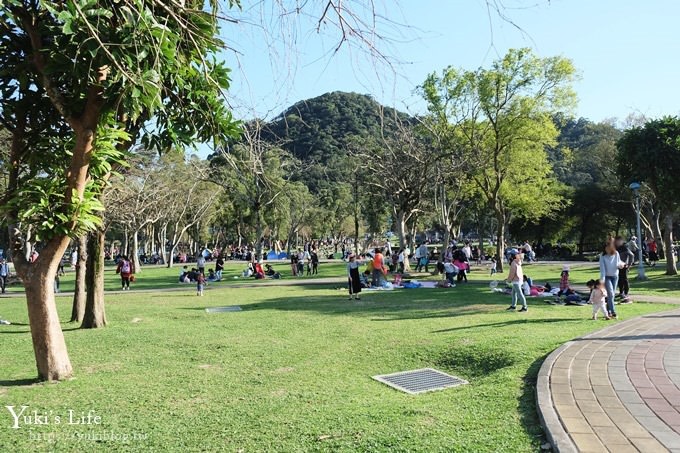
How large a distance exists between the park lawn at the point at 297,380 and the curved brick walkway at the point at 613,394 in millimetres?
236

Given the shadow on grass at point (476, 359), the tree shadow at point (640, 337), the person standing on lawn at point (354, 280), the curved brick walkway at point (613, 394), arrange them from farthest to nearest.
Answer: the person standing on lawn at point (354, 280)
the tree shadow at point (640, 337)
the shadow on grass at point (476, 359)
the curved brick walkway at point (613, 394)

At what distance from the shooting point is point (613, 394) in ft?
16.8

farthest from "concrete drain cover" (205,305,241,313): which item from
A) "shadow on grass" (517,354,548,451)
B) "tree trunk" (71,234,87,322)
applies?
"shadow on grass" (517,354,548,451)

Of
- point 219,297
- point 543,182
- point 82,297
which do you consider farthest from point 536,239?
point 82,297

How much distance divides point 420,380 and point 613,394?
6.99 feet

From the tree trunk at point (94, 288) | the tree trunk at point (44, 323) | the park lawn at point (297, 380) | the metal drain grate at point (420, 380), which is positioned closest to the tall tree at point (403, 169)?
the park lawn at point (297, 380)

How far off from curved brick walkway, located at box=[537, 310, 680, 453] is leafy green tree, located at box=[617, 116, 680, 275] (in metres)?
14.8

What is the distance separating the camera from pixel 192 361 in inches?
303

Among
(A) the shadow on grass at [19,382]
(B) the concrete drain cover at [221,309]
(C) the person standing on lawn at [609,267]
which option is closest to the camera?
(A) the shadow on grass at [19,382]

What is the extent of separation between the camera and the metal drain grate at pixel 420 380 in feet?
19.9

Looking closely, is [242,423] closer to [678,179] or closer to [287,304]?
[287,304]

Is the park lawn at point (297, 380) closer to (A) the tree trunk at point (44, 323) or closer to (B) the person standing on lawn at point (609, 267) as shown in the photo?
(A) the tree trunk at point (44, 323)

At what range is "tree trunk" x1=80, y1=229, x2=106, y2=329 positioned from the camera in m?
11.2

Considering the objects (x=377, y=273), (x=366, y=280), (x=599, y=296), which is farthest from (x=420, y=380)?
(x=366, y=280)
